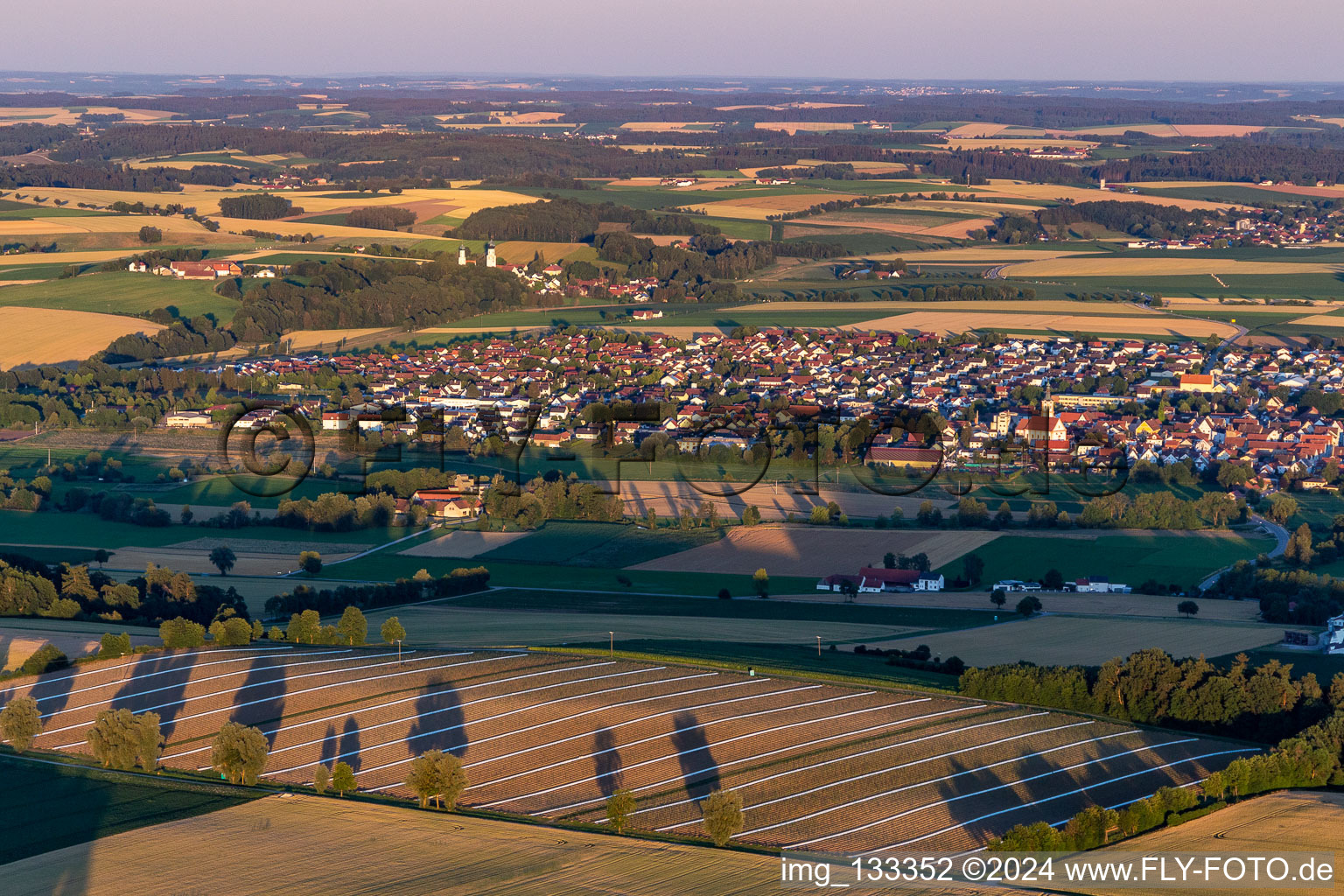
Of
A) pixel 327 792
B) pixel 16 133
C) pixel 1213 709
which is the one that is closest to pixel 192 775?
pixel 327 792

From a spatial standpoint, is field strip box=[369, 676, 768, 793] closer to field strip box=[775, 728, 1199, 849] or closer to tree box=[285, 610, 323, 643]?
field strip box=[775, 728, 1199, 849]

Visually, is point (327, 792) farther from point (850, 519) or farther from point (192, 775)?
point (850, 519)

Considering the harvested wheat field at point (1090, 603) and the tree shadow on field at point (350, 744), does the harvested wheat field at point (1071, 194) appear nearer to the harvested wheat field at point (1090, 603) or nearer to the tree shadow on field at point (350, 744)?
the harvested wheat field at point (1090, 603)

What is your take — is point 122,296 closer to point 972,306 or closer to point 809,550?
point 972,306

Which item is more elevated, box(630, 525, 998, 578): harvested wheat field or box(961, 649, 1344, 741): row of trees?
box(961, 649, 1344, 741): row of trees

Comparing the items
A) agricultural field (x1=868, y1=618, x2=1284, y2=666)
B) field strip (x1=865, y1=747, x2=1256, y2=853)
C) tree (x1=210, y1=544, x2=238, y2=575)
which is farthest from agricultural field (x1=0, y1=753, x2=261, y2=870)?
tree (x1=210, y1=544, x2=238, y2=575)

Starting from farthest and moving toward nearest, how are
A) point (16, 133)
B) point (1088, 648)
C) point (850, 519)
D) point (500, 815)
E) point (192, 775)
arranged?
point (16, 133) → point (850, 519) → point (1088, 648) → point (192, 775) → point (500, 815)

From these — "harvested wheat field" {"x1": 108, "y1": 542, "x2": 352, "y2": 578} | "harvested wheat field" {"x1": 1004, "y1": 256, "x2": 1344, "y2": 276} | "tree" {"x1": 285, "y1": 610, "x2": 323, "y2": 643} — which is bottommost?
"harvested wheat field" {"x1": 108, "y1": 542, "x2": 352, "y2": 578}
